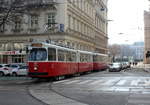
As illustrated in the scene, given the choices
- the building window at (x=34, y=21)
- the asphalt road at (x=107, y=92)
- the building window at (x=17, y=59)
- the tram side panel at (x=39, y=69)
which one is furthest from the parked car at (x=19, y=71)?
the building window at (x=34, y=21)

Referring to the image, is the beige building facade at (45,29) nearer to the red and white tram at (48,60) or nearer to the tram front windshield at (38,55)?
the red and white tram at (48,60)

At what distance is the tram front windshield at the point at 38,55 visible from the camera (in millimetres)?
25047

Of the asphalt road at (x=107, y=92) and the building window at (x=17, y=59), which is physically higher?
the building window at (x=17, y=59)

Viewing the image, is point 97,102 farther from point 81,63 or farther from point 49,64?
point 81,63

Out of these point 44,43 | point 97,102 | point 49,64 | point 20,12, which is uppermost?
point 20,12

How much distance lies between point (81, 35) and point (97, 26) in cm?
2190

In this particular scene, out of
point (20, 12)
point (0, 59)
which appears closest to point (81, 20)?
point (0, 59)

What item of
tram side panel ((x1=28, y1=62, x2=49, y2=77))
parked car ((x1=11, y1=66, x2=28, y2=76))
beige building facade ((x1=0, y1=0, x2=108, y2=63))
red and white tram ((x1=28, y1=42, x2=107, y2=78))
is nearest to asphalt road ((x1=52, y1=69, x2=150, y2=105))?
tram side panel ((x1=28, y1=62, x2=49, y2=77))

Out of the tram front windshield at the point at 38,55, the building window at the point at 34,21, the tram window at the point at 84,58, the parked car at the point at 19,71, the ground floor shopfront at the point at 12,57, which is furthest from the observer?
the ground floor shopfront at the point at 12,57

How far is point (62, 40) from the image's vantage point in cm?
4812

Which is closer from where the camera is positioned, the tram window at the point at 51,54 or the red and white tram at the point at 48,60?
the red and white tram at the point at 48,60

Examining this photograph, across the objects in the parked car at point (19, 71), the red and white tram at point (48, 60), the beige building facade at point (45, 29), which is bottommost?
the parked car at point (19, 71)

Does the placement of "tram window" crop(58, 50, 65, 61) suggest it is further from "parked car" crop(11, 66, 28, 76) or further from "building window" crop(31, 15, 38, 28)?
"building window" crop(31, 15, 38, 28)

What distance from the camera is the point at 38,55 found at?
82.7 feet
